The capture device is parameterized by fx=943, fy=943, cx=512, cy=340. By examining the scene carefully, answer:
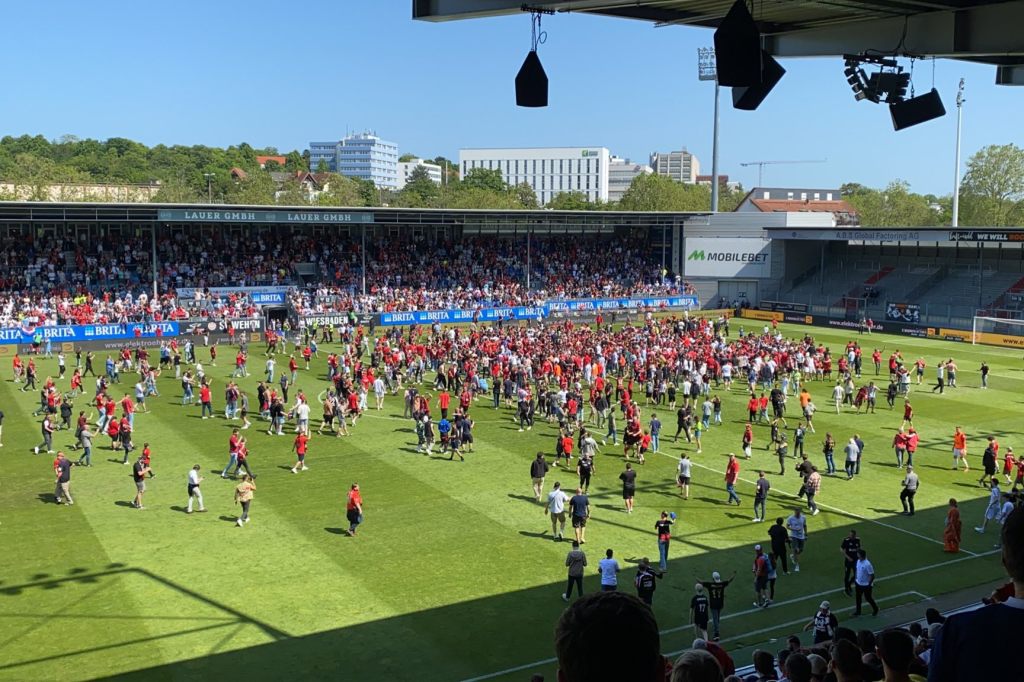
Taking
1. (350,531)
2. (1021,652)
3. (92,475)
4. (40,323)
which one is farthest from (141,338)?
(1021,652)

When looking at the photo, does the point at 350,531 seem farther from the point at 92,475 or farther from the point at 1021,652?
the point at 1021,652

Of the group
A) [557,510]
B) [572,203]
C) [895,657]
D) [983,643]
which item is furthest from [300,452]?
[572,203]

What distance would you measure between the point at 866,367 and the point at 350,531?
2963 centimetres

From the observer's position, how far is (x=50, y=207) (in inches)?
1939

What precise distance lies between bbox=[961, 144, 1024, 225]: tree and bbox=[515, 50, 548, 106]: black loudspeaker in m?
94.7

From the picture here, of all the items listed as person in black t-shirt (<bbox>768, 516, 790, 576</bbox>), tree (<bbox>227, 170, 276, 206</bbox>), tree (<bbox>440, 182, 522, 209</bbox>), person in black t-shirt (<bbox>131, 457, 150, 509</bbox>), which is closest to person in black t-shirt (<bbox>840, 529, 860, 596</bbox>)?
person in black t-shirt (<bbox>768, 516, 790, 576</bbox>)

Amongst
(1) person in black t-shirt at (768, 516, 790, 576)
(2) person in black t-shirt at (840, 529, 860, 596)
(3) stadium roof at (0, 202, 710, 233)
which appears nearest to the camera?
(2) person in black t-shirt at (840, 529, 860, 596)

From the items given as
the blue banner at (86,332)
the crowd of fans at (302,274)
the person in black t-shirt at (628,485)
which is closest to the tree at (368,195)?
the crowd of fans at (302,274)

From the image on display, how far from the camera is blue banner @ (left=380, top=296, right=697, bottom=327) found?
5516 cm

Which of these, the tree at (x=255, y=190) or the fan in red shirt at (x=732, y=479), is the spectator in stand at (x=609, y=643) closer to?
the fan in red shirt at (x=732, y=479)

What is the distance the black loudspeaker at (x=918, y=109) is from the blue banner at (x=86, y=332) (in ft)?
131

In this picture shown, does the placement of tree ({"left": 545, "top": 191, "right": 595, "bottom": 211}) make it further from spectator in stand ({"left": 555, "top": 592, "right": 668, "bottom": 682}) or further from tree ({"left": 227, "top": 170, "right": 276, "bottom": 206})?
spectator in stand ({"left": 555, "top": 592, "right": 668, "bottom": 682})

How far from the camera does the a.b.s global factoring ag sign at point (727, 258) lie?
67625mm

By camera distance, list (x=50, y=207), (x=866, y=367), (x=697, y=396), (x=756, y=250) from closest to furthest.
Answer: (x=697, y=396) → (x=866, y=367) → (x=50, y=207) → (x=756, y=250)
